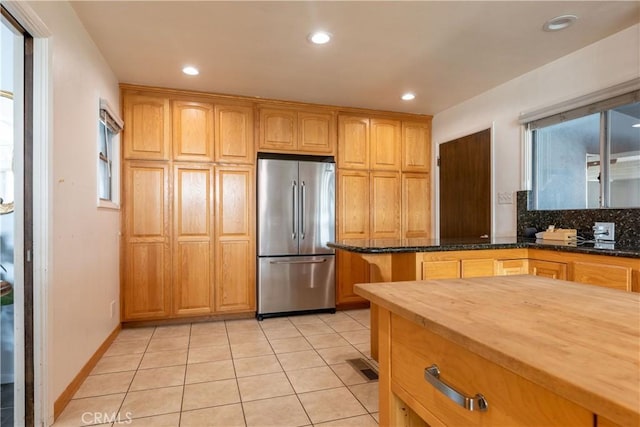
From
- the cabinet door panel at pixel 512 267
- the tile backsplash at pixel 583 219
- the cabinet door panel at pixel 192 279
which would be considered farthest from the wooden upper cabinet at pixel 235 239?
the tile backsplash at pixel 583 219

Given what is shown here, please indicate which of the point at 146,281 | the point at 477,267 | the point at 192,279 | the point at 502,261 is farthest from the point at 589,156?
the point at 146,281

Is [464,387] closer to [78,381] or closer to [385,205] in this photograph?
[78,381]

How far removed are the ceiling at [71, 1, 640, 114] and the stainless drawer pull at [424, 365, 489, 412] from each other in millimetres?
2153

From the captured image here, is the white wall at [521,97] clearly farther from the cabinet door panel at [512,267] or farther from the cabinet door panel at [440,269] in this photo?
the cabinet door panel at [440,269]

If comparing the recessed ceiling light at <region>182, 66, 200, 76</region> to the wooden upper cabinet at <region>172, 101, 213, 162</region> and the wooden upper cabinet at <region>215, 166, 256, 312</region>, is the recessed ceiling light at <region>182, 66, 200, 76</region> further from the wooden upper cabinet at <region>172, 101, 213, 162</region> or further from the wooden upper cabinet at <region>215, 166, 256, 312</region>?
the wooden upper cabinet at <region>215, 166, 256, 312</region>

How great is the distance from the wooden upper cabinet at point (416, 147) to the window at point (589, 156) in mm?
1429

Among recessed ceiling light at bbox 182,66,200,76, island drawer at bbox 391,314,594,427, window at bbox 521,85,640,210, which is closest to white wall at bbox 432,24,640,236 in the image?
window at bbox 521,85,640,210

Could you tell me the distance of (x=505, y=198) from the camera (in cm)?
346

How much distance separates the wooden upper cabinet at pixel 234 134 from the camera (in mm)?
3748

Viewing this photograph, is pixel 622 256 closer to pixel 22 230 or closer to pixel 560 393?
pixel 560 393

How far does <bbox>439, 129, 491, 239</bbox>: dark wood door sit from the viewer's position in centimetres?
369

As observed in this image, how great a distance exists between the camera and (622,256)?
2.03 meters

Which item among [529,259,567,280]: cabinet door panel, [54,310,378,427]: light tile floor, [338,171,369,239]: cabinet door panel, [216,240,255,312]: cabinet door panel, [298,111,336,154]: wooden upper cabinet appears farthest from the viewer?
[338,171,369,239]: cabinet door panel

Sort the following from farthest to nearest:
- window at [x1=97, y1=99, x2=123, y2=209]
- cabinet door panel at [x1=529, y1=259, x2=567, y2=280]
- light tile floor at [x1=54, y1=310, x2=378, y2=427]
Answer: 1. window at [x1=97, y1=99, x2=123, y2=209]
2. cabinet door panel at [x1=529, y1=259, x2=567, y2=280]
3. light tile floor at [x1=54, y1=310, x2=378, y2=427]
